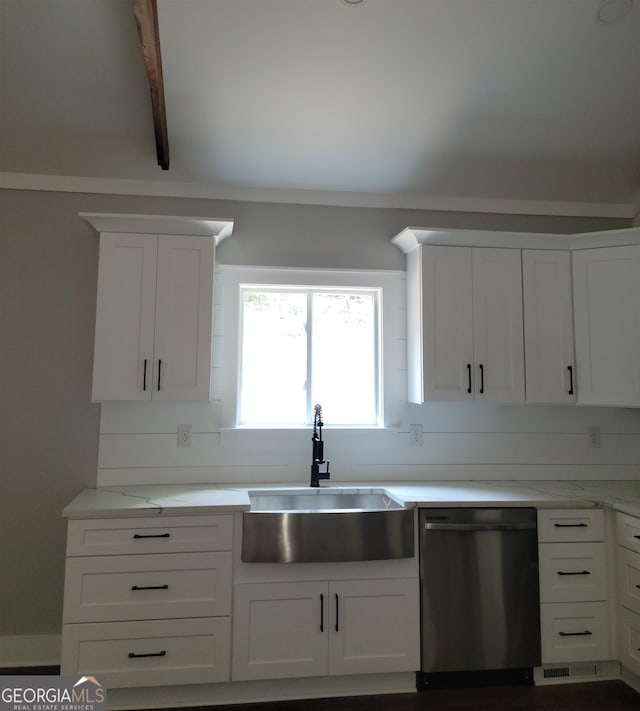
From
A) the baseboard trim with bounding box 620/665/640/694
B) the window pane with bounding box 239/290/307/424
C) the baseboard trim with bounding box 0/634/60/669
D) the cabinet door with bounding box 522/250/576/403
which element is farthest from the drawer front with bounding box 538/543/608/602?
the baseboard trim with bounding box 0/634/60/669

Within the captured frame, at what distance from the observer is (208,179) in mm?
2916

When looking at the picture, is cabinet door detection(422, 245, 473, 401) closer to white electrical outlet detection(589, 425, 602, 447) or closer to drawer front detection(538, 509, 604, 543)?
drawer front detection(538, 509, 604, 543)

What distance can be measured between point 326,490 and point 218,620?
0.84m

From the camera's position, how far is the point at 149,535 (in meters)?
2.21

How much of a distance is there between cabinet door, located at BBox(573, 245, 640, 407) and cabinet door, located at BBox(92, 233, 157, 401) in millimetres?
Answer: 2480

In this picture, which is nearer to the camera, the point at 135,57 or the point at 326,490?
the point at 135,57

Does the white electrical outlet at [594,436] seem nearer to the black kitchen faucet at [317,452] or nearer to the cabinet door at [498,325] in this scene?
the cabinet door at [498,325]

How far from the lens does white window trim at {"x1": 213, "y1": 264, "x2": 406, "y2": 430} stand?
9.51ft

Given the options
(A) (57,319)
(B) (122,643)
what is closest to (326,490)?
(B) (122,643)

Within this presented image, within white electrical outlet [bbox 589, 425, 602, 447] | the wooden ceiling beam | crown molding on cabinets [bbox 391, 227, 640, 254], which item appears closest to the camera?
A: the wooden ceiling beam

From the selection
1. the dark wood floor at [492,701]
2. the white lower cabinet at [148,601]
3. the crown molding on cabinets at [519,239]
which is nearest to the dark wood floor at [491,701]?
the dark wood floor at [492,701]

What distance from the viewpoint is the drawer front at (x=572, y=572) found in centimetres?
241

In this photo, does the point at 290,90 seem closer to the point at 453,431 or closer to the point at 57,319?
the point at 57,319

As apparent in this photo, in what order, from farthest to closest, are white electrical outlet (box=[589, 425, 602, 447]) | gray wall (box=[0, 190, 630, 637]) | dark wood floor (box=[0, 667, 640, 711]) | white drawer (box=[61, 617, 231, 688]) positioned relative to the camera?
white electrical outlet (box=[589, 425, 602, 447]) < gray wall (box=[0, 190, 630, 637]) < dark wood floor (box=[0, 667, 640, 711]) < white drawer (box=[61, 617, 231, 688])
